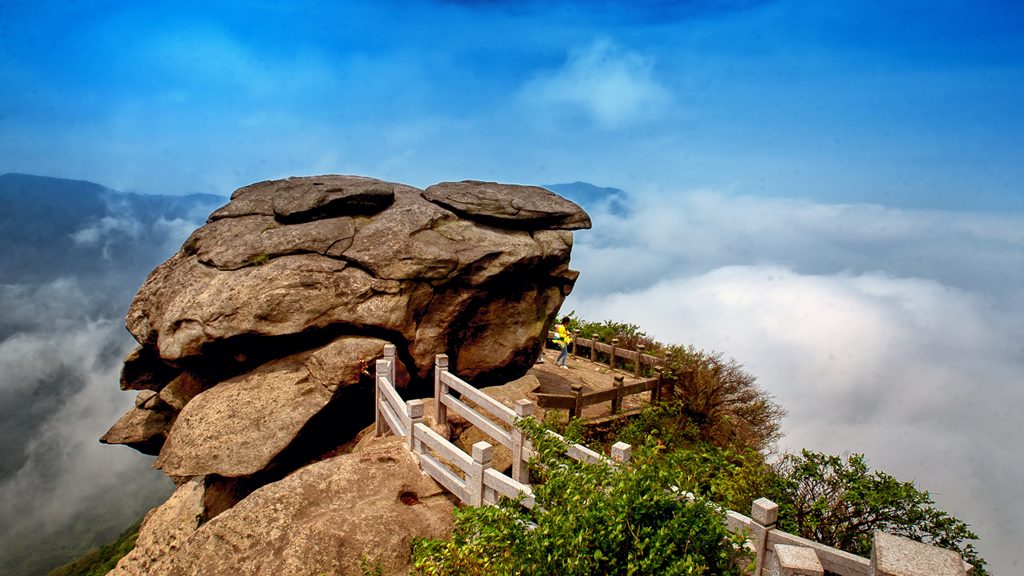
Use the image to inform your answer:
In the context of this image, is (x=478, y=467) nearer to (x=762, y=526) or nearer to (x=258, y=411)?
(x=762, y=526)

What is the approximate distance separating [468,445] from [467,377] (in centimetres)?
262

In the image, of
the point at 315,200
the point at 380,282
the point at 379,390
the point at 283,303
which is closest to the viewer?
the point at 379,390

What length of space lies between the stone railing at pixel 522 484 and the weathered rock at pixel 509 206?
394 cm

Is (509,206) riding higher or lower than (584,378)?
higher

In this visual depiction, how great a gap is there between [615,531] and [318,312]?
7644 millimetres

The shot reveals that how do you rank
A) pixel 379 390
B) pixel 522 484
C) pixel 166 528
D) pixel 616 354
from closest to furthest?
pixel 522 484 → pixel 166 528 → pixel 379 390 → pixel 616 354

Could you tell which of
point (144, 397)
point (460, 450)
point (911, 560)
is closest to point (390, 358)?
point (460, 450)

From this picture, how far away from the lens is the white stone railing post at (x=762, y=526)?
4.56 meters

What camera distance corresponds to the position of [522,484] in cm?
581

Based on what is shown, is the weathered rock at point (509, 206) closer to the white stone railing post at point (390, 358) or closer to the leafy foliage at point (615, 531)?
the white stone railing post at point (390, 358)

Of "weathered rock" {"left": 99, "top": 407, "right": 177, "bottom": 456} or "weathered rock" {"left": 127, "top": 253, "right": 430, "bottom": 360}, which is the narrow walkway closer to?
"weathered rock" {"left": 127, "top": 253, "right": 430, "bottom": 360}

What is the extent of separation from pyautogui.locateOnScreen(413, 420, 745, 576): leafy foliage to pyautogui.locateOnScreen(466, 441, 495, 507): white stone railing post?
73.9 inches

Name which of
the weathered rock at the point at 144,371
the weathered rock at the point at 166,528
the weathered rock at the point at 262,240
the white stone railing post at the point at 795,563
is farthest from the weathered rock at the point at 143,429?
the white stone railing post at the point at 795,563

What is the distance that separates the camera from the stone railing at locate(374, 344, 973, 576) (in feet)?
10.2
